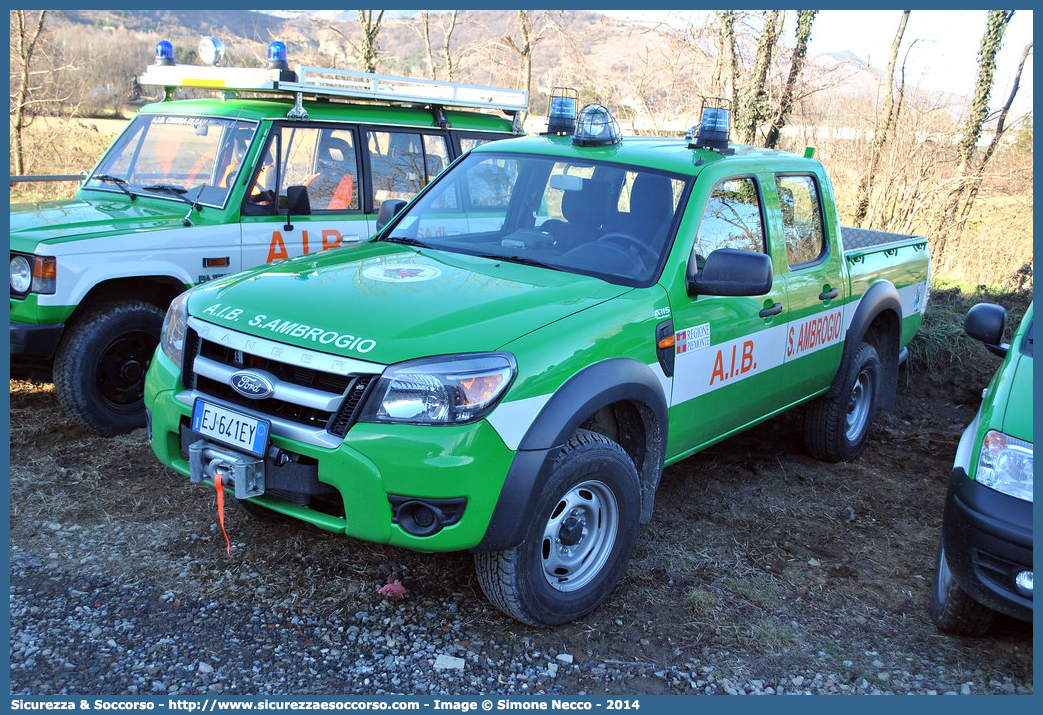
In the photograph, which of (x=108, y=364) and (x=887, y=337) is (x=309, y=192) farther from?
(x=887, y=337)

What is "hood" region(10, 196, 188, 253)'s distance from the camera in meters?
4.86

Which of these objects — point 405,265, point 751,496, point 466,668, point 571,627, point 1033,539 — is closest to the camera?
point 1033,539

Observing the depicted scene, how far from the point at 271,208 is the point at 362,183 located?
735 millimetres

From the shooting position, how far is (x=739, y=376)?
4.20 meters

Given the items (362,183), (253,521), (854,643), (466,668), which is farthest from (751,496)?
(362,183)

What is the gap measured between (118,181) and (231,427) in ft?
11.7

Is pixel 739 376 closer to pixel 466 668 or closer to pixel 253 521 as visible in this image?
pixel 466 668

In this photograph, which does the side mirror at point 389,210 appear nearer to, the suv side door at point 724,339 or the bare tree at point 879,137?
the suv side door at point 724,339

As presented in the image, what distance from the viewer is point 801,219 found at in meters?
4.83

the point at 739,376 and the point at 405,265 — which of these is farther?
the point at 739,376

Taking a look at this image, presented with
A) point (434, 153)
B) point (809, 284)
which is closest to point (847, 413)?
point (809, 284)

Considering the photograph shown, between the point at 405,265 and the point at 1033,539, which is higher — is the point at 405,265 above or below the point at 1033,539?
above

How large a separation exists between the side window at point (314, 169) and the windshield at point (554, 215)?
1.56m

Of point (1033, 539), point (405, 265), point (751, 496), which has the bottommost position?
point (751, 496)
